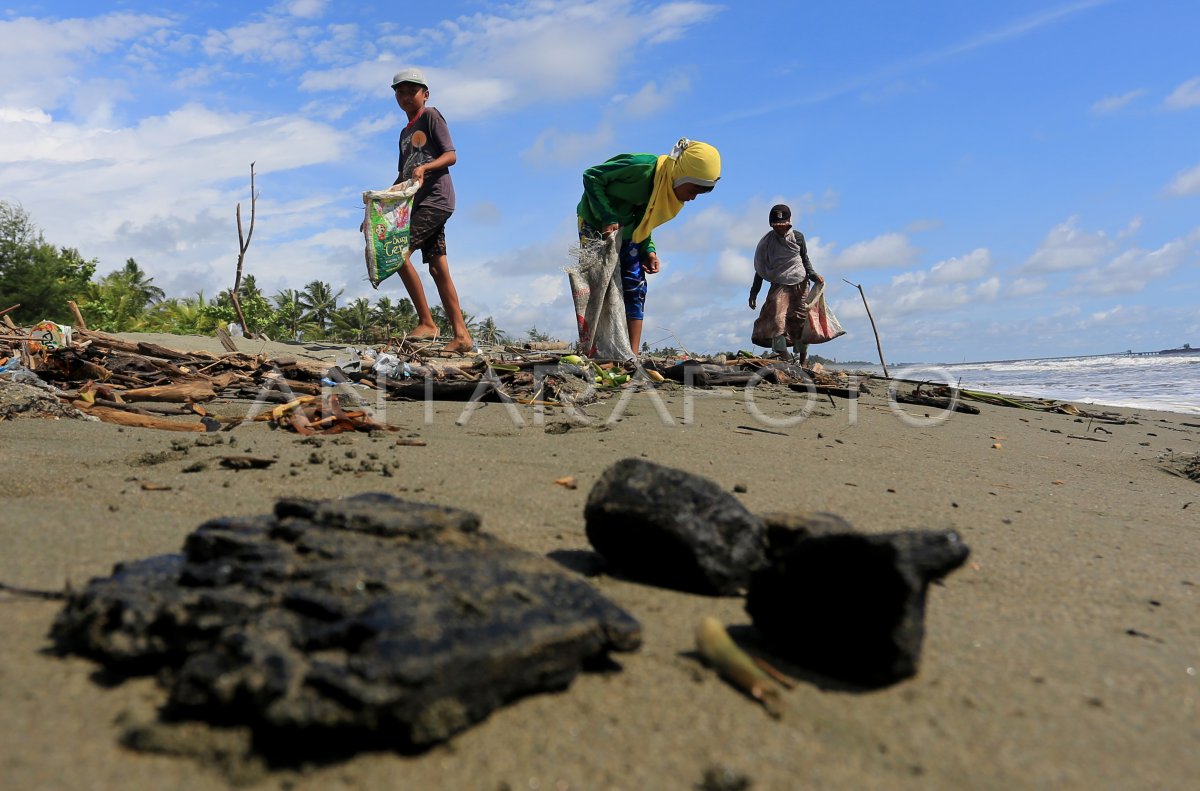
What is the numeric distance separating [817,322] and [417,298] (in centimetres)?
478

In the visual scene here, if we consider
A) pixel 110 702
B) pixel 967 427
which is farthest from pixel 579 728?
pixel 967 427

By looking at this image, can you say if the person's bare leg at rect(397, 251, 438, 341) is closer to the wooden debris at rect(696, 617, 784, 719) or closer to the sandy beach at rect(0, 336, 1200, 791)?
the sandy beach at rect(0, 336, 1200, 791)

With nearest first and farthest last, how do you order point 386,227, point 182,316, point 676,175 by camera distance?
point 386,227, point 676,175, point 182,316

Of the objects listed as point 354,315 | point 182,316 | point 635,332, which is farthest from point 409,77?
point 354,315

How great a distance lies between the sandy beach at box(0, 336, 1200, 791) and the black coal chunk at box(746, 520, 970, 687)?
62 millimetres

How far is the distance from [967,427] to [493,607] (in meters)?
5.09

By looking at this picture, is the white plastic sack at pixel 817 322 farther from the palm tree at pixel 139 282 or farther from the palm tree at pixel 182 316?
the palm tree at pixel 139 282

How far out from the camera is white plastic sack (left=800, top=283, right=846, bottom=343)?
9070 mm

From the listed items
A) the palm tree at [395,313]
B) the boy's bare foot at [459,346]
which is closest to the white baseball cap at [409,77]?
the boy's bare foot at [459,346]

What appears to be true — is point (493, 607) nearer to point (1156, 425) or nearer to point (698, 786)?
point (698, 786)

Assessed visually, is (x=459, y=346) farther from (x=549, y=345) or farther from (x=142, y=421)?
(x=142, y=421)

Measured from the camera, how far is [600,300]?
6996 millimetres

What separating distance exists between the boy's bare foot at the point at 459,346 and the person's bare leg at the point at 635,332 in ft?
5.00

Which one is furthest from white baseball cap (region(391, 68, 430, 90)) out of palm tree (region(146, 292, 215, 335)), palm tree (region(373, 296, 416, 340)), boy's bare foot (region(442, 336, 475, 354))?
palm tree (region(373, 296, 416, 340))
